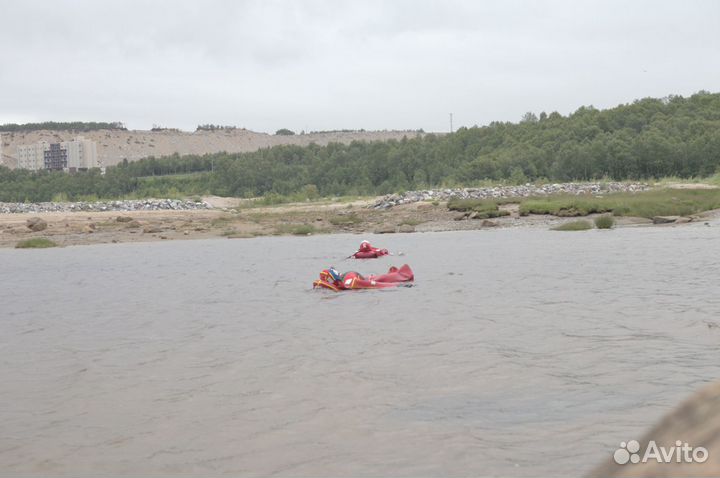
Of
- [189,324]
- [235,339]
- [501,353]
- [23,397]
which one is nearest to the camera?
[23,397]

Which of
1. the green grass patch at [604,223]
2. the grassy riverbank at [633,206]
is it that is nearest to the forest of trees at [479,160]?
the grassy riverbank at [633,206]

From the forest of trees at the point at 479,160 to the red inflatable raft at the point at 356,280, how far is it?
186 ft

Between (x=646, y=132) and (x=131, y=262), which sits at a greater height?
(x=646, y=132)

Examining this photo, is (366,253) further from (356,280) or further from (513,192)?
(513,192)

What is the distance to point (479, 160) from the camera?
84.0m

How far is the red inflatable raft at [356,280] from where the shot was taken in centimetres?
1647

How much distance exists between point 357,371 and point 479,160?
76.7 metres

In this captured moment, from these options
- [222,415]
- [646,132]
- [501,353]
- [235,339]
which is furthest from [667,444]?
Result: [646,132]

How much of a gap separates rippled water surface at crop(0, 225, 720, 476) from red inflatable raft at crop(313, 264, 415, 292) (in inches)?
15.0

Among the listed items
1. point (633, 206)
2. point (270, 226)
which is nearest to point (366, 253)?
point (633, 206)

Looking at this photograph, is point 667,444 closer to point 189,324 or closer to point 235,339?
point 235,339

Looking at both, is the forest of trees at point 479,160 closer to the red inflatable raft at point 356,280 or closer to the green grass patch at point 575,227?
the green grass patch at point 575,227

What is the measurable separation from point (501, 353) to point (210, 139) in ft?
642

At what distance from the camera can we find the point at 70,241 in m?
38.2
